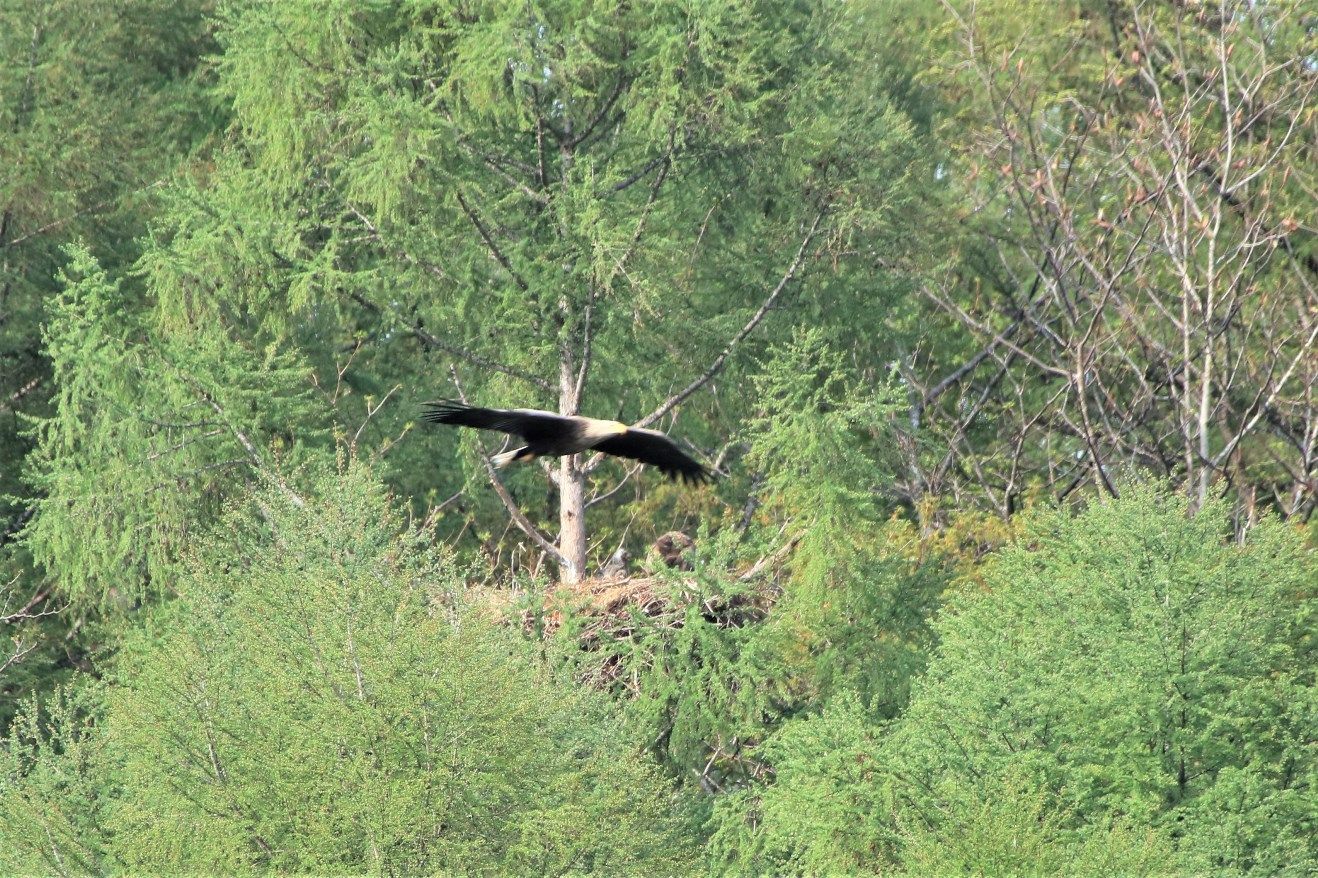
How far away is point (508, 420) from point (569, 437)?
50cm

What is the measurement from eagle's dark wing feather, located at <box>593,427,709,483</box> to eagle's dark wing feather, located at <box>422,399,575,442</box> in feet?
1.11

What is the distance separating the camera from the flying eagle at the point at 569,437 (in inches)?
644

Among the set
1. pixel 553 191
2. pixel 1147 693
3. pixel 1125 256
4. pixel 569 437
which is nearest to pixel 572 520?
pixel 553 191

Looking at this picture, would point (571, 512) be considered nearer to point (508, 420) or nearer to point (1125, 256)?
point (1125, 256)

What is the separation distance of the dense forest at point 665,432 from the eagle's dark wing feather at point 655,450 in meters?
3.67

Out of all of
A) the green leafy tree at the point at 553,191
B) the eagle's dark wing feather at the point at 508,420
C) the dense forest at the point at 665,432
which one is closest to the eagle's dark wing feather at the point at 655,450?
the eagle's dark wing feather at the point at 508,420

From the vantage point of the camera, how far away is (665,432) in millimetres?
28250

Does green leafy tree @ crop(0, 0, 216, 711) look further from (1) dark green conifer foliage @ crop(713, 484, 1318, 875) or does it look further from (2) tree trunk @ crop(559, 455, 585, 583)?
(1) dark green conifer foliage @ crop(713, 484, 1318, 875)

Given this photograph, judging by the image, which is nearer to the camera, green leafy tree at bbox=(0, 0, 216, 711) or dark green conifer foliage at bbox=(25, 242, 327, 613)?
dark green conifer foliage at bbox=(25, 242, 327, 613)

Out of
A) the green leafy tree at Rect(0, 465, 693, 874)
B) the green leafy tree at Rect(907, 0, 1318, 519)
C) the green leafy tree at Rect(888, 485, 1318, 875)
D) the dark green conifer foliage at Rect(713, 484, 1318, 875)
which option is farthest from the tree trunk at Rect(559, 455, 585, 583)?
the green leafy tree at Rect(888, 485, 1318, 875)

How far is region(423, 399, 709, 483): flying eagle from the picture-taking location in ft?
53.7

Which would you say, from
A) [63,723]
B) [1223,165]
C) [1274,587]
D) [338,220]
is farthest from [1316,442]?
[63,723]

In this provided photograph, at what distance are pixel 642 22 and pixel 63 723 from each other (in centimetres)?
851

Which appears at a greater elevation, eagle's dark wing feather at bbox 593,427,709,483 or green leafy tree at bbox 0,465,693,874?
eagle's dark wing feather at bbox 593,427,709,483
